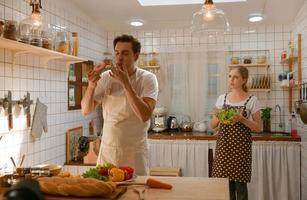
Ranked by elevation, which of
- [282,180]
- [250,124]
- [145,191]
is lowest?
[282,180]

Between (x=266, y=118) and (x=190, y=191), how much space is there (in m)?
2.86

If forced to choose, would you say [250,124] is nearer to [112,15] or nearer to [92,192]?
[92,192]

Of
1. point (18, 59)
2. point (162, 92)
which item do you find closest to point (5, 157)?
point (18, 59)

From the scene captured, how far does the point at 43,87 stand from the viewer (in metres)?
2.83

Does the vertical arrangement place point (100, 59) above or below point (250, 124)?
above

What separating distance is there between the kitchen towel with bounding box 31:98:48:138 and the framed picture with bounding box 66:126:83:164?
1.60ft

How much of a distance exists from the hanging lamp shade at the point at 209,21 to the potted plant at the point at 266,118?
6.83 feet

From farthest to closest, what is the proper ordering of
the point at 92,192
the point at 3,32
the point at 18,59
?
the point at 18,59 < the point at 3,32 < the point at 92,192

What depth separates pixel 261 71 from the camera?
14.1ft

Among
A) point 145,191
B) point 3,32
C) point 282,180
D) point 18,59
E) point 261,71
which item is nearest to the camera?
point 145,191

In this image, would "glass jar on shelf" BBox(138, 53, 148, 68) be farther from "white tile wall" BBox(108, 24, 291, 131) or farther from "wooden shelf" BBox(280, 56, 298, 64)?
"wooden shelf" BBox(280, 56, 298, 64)

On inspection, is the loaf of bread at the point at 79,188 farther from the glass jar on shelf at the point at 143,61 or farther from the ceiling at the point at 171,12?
the glass jar on shelf at the point at 143,61

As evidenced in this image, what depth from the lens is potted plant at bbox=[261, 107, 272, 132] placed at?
415 centimetres

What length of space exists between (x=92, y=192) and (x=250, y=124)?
1.68 meters
